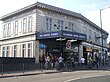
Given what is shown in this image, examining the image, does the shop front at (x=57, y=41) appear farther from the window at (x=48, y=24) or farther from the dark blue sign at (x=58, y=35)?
the window at (x=48, y=24)

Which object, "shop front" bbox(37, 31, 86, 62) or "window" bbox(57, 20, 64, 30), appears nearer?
"shop front" bbox(37, 31, 86, 62)

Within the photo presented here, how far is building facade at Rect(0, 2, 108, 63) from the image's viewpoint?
35.0 m

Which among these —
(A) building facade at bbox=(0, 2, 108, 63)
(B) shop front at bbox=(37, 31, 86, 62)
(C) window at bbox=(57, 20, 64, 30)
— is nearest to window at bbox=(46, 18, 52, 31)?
(A) building facade at bbox=(0, 2, 108, 63)

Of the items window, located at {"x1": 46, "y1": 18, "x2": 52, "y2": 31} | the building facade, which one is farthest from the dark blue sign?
window, located at {"x1": 46, "y1": 18, "x2": 52, "y2": 31}

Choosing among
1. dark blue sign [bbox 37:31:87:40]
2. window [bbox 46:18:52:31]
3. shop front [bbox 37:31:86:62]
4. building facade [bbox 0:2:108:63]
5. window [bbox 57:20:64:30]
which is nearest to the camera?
dark blue sign [bbox 37:31:87:40]

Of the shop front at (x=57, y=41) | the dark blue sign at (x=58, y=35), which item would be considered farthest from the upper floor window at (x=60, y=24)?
the dark blue sign at (x=58, y=35)

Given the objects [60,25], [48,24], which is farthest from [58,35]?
[60,25]

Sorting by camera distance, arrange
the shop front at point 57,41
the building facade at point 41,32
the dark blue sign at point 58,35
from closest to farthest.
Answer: the dark blue sign at point 58,35 → the shop front at point 57,41 → the building facade at point 41,32

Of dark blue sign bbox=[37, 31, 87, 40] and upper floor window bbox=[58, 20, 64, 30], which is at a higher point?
upper floor window bbox=[58, 20, 64, 30]

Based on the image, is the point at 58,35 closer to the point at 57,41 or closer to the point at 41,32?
the point at 41,32

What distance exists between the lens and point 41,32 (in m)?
35.1

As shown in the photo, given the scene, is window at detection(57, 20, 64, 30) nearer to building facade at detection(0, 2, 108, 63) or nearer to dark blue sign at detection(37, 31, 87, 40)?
building facade at detection(0, 2, 108, 63)

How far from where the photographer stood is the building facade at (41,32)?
34969 mm

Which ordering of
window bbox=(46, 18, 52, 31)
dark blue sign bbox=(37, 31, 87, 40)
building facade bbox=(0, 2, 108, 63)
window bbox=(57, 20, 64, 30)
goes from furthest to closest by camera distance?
window bbox=(57, 20, 64, 30), window bbox=(46, 18, 52, 31), building facade bbox=(0, 2, 108, 63), dark blue sign bbox=(37, 31, 87, 40)
